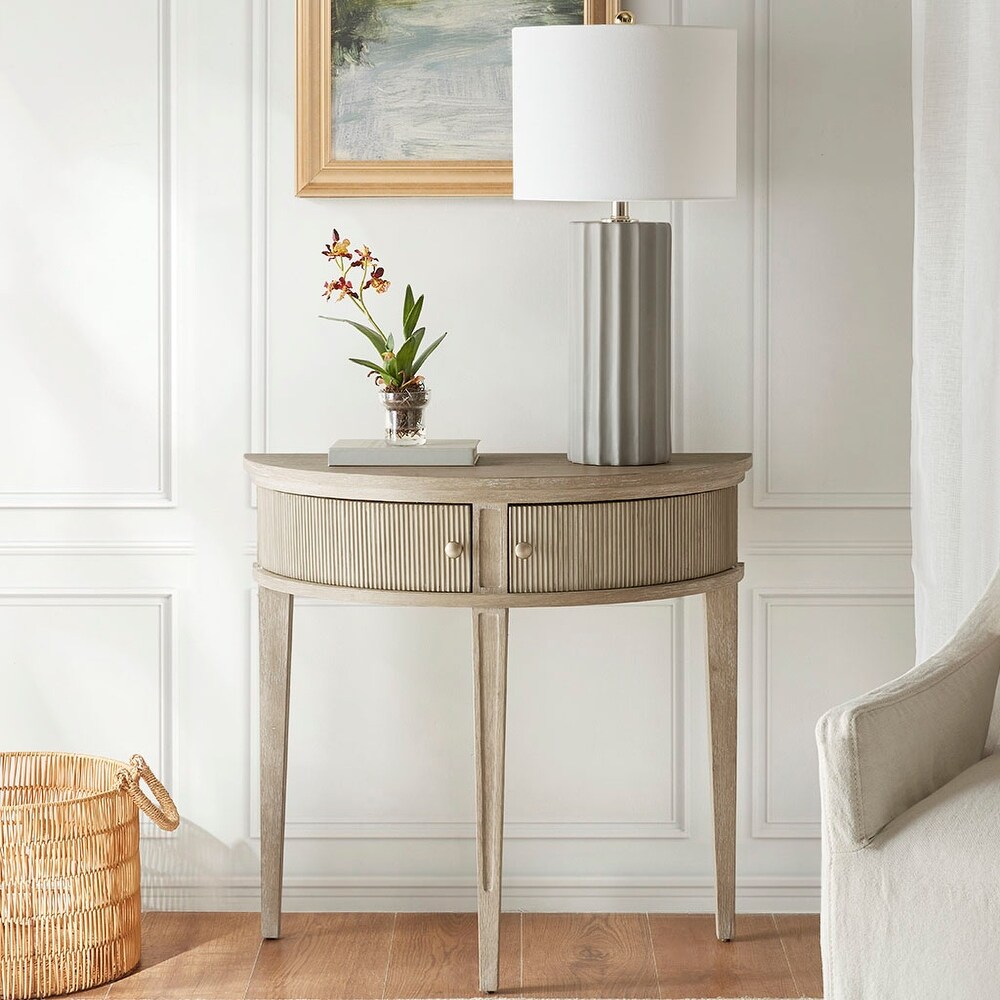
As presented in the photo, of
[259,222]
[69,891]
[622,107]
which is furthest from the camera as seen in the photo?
[259,222]

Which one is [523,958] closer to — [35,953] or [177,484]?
[35,953]

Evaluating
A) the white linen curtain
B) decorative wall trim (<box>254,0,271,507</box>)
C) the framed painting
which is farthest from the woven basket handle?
the white linen curtain

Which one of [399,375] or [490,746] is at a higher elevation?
[399,375]

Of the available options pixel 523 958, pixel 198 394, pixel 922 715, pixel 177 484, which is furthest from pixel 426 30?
pixel 523 958

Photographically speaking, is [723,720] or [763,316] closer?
[723,720]

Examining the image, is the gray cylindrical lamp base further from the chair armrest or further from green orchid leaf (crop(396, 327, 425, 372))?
the chair armrest

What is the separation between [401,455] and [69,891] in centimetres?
92

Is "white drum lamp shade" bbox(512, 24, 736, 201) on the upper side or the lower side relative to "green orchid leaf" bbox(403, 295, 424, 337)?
upper

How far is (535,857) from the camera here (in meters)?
2.46

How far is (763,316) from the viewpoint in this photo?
2.38 meters

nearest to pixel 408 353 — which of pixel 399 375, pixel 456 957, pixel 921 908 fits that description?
pixel 399 375

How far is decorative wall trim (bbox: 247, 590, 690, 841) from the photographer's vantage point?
246 cm

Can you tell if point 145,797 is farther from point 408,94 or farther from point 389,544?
point 408,94

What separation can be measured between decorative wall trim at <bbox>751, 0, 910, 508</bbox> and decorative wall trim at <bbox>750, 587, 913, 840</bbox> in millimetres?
166
